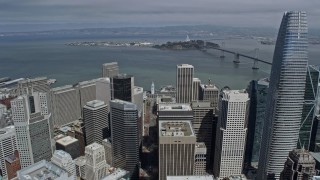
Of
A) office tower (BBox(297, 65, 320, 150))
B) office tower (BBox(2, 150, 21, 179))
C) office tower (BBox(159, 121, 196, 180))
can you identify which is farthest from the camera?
office tower (BBox(2, 150, 21, 179))

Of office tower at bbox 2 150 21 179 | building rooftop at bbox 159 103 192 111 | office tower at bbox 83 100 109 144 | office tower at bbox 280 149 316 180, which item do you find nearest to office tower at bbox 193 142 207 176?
building rooftop at bbox 159 103 192 111

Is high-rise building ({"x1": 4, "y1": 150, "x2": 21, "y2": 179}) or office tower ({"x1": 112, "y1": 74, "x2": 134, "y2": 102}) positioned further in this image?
office tower ({"x1": 112, "y1": 74, "x2": 134, "y2": 102})

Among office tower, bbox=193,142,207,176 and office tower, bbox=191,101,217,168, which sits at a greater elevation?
office tower, bbox=191,101,217,168

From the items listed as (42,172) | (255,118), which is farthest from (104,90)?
(42,172)

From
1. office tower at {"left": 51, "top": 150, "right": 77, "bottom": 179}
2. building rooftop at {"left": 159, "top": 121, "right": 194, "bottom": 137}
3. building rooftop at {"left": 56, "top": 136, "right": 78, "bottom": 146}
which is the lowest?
building rooftop at {"left": 56, "top": 136, "right": 78, "bottom": 146}

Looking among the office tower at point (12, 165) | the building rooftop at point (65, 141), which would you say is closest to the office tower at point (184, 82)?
the building rooftop at point (65, 141)

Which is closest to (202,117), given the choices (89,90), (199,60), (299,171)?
(299,171)

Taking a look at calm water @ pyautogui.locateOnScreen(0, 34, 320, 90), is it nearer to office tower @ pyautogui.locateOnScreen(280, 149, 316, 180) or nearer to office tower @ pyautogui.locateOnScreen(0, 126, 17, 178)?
office tower @ pyautogui.locateOnScreen(0, 126, 17, 178)

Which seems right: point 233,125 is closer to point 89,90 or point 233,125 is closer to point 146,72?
point 89,90
